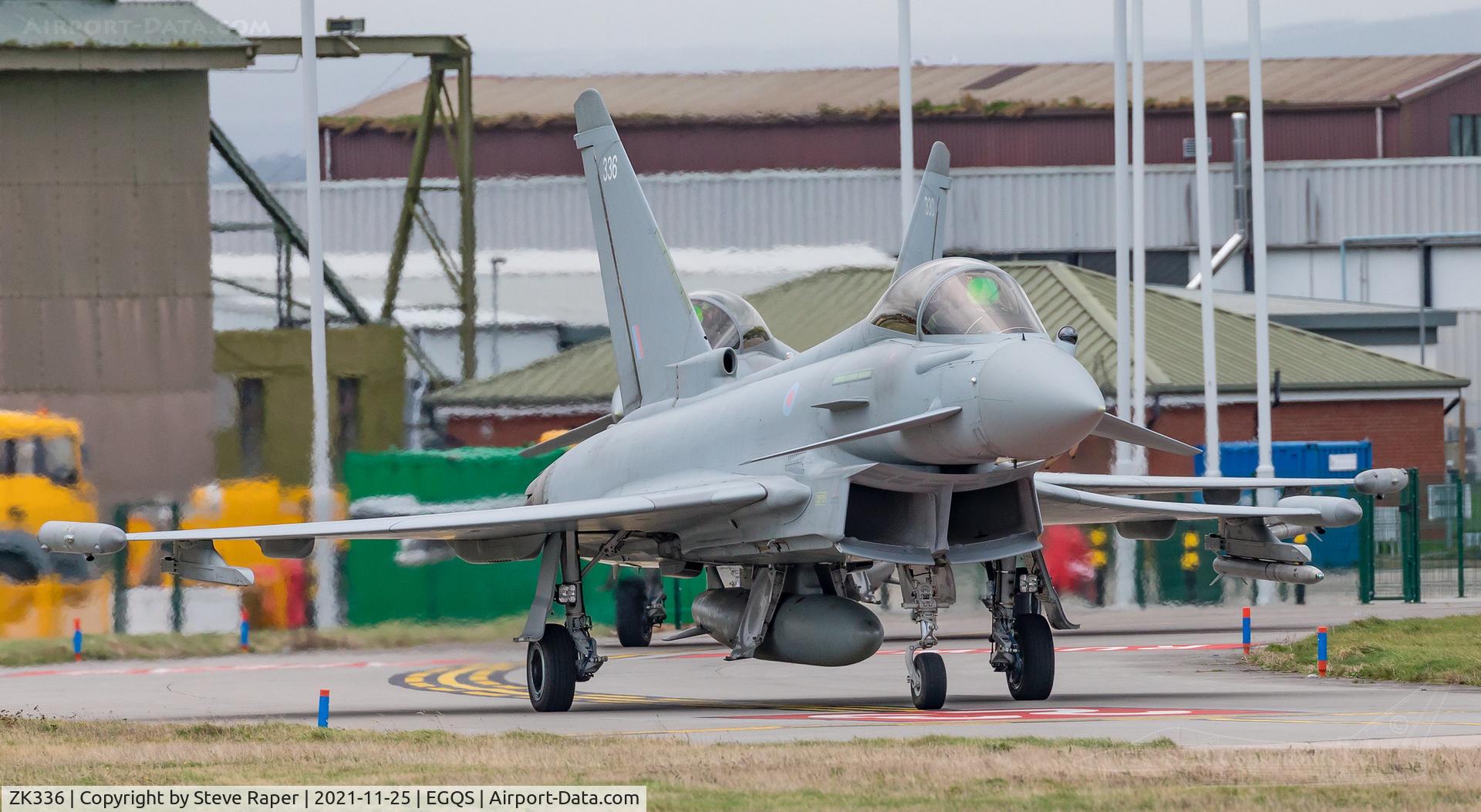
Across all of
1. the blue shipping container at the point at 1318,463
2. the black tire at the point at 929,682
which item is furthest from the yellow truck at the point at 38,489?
the blue shipping container at the point at 1318,463

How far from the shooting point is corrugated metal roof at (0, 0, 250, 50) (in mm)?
25562

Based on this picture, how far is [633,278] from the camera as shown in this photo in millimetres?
18344

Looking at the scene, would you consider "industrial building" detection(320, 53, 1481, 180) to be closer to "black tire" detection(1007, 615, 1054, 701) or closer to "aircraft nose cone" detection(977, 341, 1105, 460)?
"black tire" detection(1007, 615, 1054, 701)

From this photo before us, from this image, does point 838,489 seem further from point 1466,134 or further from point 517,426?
point 1466,134

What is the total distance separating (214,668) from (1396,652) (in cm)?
1265

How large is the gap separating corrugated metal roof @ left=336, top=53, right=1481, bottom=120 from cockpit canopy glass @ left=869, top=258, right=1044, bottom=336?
1809 centimetres

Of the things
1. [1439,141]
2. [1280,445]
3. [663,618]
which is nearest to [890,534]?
[663,618]

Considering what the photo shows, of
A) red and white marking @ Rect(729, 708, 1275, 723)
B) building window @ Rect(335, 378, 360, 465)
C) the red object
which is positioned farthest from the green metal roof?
red and white marking @ Rect(729, 708, 1275, 723)

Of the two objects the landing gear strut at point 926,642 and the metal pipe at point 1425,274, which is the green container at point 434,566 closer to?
the landing gear strut at point 926,642

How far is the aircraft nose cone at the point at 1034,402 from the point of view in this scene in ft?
41.5

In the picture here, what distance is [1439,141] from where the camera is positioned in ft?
166

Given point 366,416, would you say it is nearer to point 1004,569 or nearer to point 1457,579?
point 1004,569

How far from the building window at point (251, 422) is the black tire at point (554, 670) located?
8.89 m

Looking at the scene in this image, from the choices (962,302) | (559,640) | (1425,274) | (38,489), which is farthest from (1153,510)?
(1425,274)
